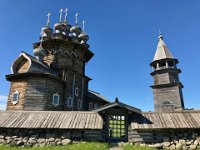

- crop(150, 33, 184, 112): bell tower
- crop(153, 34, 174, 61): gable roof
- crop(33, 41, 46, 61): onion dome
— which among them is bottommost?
crop(150, 33, 184, 112): bell tower

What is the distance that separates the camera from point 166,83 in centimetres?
2905

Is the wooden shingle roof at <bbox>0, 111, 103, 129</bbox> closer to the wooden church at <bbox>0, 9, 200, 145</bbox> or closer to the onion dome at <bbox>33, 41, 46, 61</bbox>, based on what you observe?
the wooden church at <bbox>0, 9, 200, 145</bbox>

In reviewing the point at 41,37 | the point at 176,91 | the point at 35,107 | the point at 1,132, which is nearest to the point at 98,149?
the point at 1,132

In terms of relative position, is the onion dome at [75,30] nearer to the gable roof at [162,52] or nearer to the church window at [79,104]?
the church window at [79,104]

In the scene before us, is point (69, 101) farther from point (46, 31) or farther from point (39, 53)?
point (46, 31)

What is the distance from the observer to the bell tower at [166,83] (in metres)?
28.0

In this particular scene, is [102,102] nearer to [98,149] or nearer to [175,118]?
[175,118]

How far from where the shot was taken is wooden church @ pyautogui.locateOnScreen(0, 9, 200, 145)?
491 inches

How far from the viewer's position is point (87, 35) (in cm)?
3175

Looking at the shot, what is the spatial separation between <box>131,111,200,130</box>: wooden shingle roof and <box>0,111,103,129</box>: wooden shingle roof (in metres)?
2.86

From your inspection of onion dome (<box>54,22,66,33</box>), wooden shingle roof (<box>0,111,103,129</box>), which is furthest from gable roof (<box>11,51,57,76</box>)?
onion dome (<box>54,22,66,33</box>)

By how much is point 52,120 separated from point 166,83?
847 inches

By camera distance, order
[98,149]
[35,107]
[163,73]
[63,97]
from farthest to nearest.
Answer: [163,73]
[63,97]
[35,107]
[98,149]

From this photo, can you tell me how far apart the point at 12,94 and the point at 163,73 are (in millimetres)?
23036
